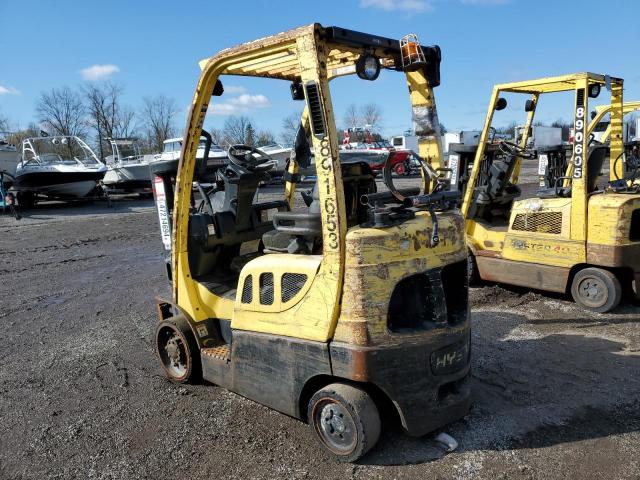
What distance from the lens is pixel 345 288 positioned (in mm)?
2799

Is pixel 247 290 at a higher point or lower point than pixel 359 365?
higher

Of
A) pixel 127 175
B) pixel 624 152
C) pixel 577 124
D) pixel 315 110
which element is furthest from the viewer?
pixel 127 175

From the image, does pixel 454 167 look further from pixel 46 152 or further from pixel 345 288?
pixel 46 152

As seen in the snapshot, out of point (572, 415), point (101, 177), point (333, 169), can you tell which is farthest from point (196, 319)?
point (101, 177)

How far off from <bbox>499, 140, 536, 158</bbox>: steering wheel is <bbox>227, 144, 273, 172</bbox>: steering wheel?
3.76 meters

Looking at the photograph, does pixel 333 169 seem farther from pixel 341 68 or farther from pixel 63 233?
pixel 63 233

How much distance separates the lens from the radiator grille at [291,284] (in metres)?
3.05

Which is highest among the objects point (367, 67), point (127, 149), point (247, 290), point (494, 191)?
point (127, 149)

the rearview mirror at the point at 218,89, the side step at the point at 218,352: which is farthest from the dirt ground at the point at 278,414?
the rearview mirror at the point at 218,89

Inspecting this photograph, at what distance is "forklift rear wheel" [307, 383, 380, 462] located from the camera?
9.40 ft

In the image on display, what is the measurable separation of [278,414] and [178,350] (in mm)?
1023

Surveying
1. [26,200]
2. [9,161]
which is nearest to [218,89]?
[9,161]

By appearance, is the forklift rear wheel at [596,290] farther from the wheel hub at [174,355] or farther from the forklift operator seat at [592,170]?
the wheel hub at [174,355]

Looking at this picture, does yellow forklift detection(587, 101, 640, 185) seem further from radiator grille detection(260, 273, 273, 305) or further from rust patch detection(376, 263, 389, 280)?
radiator grille detection(260, 273, 273, 305)
